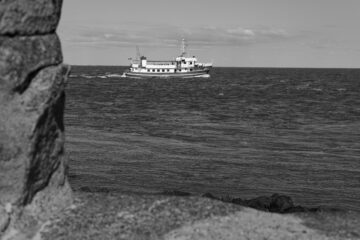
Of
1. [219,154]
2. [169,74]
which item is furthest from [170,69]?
[219,154]

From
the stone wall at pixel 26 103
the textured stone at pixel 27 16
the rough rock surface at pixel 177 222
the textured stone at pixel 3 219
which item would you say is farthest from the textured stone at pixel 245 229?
the textured stone at pixel 27 16

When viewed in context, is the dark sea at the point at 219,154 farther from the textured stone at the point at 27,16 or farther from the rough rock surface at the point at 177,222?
the textured stone at the point at 27,16

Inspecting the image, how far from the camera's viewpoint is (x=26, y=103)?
8141mm

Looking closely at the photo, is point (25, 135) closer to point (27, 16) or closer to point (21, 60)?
point (21, 60)

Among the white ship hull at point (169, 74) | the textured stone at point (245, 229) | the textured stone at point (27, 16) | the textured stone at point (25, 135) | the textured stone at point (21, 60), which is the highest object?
the textured stone at point (27, 16)

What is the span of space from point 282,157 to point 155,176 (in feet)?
27.6

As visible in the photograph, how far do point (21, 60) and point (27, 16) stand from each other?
64 cm

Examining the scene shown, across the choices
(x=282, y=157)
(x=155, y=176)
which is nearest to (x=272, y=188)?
(x=155, y=176)

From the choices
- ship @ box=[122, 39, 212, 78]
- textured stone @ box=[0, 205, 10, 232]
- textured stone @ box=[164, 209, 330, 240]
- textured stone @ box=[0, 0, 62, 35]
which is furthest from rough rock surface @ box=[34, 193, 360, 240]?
ship @ box=[122, 39, 212, 78]

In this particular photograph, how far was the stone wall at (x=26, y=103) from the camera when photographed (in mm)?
8117

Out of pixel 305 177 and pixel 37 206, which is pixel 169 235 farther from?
pixel 305 177

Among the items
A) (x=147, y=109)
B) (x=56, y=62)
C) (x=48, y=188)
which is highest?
(x=56, y=62)

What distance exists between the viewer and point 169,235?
8.19 m

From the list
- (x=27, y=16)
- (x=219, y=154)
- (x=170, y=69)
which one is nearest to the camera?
(x=27, y=16)
